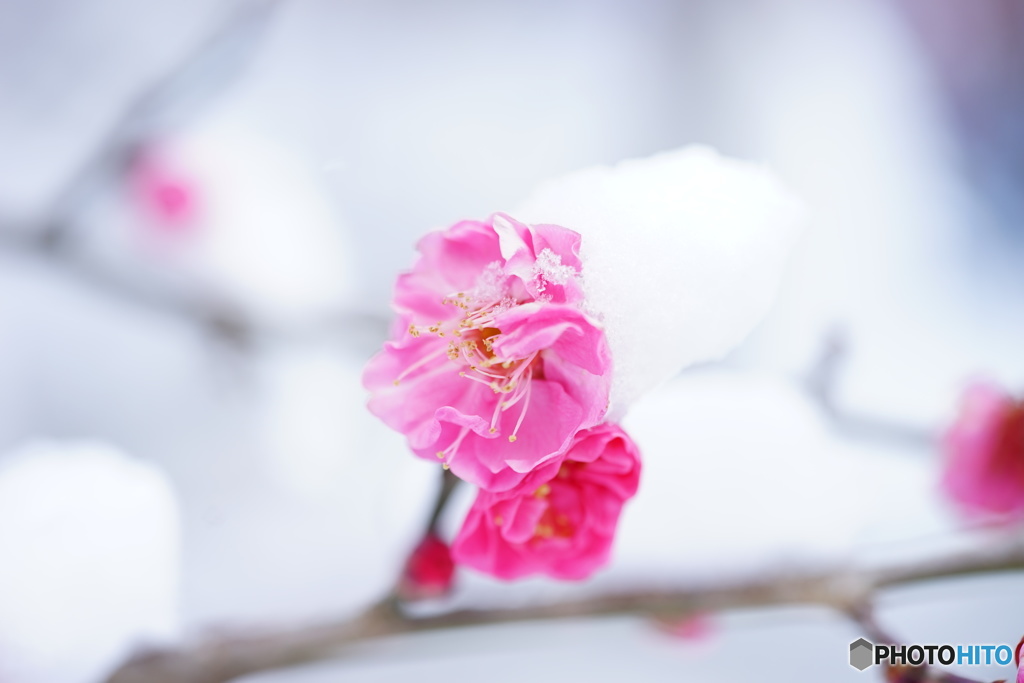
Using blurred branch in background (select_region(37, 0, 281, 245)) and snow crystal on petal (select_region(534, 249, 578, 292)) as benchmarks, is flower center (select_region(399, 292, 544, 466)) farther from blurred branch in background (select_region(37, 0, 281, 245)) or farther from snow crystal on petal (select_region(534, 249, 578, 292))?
blurred branch in background (select_region(37, 0, 281, 245))

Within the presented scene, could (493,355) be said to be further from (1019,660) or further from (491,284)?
(1019,660)

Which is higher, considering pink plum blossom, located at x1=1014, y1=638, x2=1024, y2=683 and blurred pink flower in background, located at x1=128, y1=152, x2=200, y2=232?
blurred pink flower in background, located at x1=128, y1=152, x2=200, y2=232

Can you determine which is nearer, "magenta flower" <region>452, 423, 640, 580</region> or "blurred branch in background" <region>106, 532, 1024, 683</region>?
"magenta flower" <region>452, 423, 640, 580</region>

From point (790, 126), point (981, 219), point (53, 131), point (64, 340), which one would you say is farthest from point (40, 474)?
point (981, 219)

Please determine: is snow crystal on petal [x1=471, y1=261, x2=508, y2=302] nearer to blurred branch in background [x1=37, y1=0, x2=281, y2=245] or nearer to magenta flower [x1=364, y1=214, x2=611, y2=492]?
magenta flower [x1=364, y1=214, x2=611, y2=492]

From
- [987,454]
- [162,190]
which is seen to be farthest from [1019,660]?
[162,190]

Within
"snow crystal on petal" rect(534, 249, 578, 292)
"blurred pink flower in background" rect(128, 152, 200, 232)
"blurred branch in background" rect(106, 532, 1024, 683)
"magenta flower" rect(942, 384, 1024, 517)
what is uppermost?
"blurred pink flower in background" rect(128, 152, 200, 232)

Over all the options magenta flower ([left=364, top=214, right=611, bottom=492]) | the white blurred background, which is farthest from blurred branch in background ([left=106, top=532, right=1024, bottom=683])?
magenta flower ([left=364, top=214, right=611, bottom=492])
